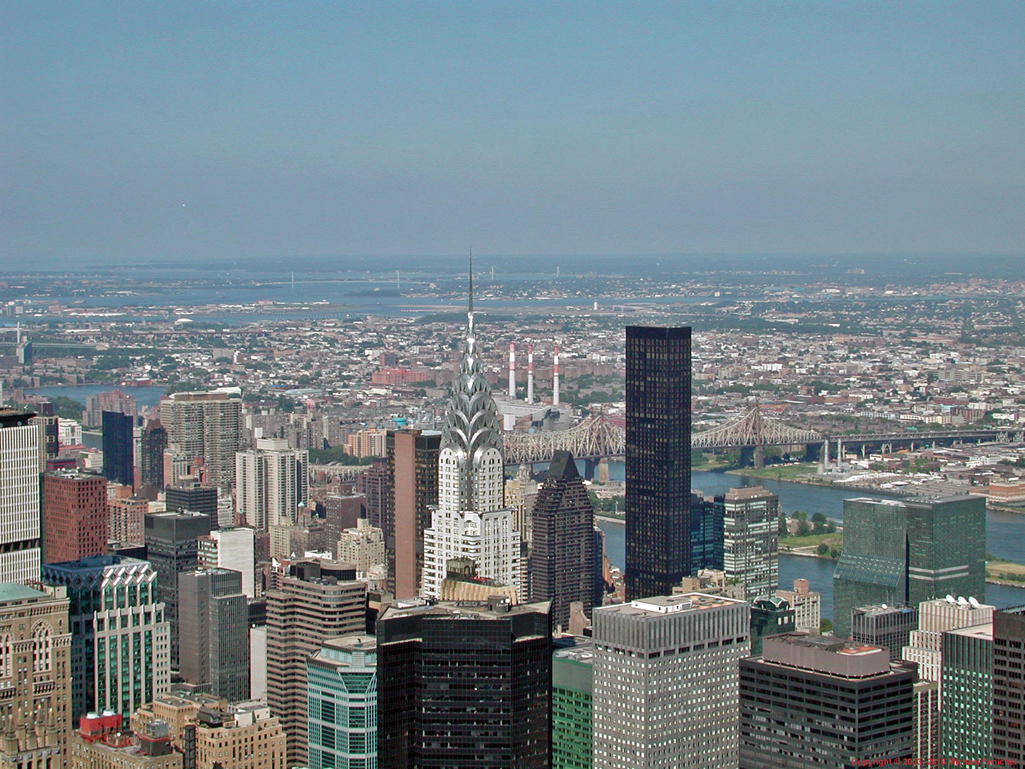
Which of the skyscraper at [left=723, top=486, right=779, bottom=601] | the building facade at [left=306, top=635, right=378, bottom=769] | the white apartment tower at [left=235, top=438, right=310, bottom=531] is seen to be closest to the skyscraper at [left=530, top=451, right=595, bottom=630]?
the skyscraper at [left=723, top=486, right=779, bottom=601]

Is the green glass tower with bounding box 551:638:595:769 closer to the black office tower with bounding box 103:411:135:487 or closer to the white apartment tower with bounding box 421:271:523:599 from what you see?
the white apartment tower with bounding box 421:271:523:599

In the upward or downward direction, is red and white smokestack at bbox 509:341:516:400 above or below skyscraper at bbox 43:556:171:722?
above

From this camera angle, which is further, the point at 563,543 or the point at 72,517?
the point at 563,543

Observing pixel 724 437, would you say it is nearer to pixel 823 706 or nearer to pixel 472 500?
pixel 472 500

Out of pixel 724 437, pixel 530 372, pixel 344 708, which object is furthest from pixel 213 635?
pixel 530 372

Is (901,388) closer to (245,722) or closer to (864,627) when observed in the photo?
(864,627)

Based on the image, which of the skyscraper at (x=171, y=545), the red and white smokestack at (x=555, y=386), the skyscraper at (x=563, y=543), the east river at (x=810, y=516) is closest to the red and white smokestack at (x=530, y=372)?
the red and white smokestack at (x=555, y=386)

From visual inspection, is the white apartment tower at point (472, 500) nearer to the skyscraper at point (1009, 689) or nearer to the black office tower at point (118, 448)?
the skyscraper at point (1009, 689)
